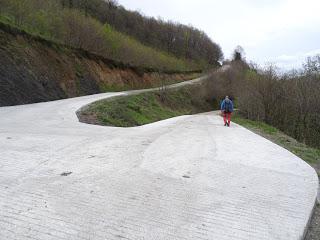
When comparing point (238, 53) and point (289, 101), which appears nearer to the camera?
point (289, 101)

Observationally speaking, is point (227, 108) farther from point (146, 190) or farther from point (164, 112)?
point (164, 112)

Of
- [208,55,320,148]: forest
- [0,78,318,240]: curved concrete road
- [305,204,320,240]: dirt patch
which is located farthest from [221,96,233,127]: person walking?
[305,204,320,240]: dirt patch

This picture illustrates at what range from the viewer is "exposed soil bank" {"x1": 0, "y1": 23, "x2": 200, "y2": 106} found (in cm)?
1791

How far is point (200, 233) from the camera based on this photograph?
382 cm

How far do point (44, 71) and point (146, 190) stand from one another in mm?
19478

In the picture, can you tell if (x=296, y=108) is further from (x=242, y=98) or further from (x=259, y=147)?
(x=259, y=147)

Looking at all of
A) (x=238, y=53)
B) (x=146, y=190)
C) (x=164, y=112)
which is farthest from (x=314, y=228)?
(x=238, y=53)

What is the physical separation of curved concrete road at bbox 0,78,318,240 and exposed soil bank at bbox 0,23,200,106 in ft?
32.8

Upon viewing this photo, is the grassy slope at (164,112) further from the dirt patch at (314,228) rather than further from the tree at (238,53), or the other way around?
the tree at (238,53)

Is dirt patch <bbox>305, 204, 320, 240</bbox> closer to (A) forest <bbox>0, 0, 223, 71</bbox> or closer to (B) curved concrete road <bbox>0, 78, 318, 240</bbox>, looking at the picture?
(B) curved concrete road <bbox>0, 78, 318, 240</bbox>

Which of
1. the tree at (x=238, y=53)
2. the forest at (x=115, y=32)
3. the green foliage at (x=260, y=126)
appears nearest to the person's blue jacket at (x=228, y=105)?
the green foliage at (x=260, y=126)

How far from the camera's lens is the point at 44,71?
22.2 m

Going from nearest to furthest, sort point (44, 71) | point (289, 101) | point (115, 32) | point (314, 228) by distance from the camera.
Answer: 1. point (314, 228)
2. point (44, 71)
3. point (289, 101)
4. point (115, 32)

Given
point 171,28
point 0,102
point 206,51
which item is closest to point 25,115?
point 0,102
